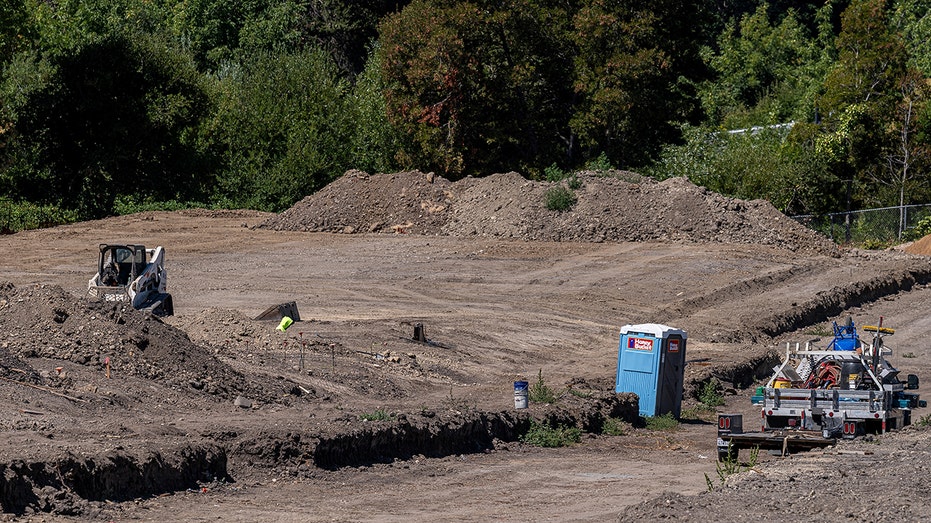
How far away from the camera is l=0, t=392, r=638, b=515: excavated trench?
10758 millimetres

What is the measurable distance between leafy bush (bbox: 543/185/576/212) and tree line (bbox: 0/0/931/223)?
465 centimetres

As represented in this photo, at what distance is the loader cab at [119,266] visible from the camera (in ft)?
76.9

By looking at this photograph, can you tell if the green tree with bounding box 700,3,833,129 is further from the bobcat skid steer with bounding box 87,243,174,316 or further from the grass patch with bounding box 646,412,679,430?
the grass patch with bounding box 646,412,679,430

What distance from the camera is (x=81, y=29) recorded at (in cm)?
5094

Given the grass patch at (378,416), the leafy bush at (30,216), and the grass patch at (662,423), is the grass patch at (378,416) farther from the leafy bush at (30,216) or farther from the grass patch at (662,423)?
the leafy bush at (30,216)

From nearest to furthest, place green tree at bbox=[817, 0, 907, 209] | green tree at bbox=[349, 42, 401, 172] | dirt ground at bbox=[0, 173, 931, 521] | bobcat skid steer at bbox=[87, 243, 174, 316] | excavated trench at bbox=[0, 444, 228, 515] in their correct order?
excavated trench at bbox=[0, 444, 228, 515] → dirt ground at bbox=[0, 173, 931, 521] → bobcat skid steer at bbox=[87, 243, 174, 316] → green tree at bbox=[817, 0, 907, 209] → green tree at bbox=[349, 42, 401, 172]

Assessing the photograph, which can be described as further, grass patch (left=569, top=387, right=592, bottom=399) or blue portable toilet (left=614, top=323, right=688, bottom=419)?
blue portable toilet (left=614, top=323, right=688, bottom=419)

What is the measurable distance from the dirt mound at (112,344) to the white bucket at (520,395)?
332 cm

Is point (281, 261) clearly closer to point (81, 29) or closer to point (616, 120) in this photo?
point (616, 120)

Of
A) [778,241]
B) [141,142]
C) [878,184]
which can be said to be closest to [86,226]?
[141,142]

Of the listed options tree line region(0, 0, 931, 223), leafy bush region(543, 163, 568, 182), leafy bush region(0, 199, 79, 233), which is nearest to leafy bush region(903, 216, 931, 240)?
tree line region(0, 0, 931, 223)

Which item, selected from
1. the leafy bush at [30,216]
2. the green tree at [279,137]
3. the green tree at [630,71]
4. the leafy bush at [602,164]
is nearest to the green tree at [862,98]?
the green tree at [630,71]

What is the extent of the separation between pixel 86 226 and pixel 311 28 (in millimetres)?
22409

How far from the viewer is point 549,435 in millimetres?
16750
